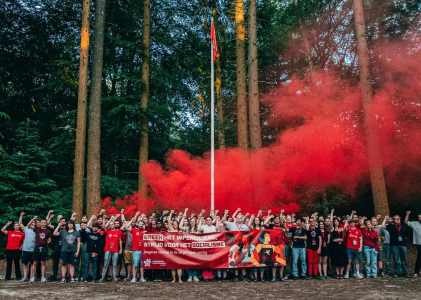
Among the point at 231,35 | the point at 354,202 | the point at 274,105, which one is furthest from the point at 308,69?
the point at 354,202

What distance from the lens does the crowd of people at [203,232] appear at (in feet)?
36.1

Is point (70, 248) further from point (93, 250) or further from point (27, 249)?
→ point (27, 249)

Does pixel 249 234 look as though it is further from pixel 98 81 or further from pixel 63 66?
pixel 63 66

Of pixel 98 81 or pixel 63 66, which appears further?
pixel 63 66

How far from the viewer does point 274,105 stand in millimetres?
23312

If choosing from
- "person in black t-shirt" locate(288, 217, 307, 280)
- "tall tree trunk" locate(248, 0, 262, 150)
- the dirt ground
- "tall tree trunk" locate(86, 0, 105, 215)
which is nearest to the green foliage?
"tall tree trunk" locate(86, 0, 105, 215)

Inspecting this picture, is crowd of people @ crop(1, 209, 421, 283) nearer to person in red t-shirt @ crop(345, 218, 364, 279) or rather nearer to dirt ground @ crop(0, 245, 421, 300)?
person in red t-shirt @ crop(345, 218, 364, 279)

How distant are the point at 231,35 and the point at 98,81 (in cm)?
1308

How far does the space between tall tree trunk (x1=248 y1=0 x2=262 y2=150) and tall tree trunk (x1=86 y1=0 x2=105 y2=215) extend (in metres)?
6.94

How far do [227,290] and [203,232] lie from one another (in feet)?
8.00

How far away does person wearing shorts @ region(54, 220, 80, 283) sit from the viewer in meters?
11.0

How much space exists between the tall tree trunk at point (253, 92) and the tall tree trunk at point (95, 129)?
6.94m

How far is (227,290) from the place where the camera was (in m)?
9.19

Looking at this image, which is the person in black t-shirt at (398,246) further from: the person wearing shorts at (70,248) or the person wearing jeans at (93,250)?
the person wearing shorts at (70,248)
